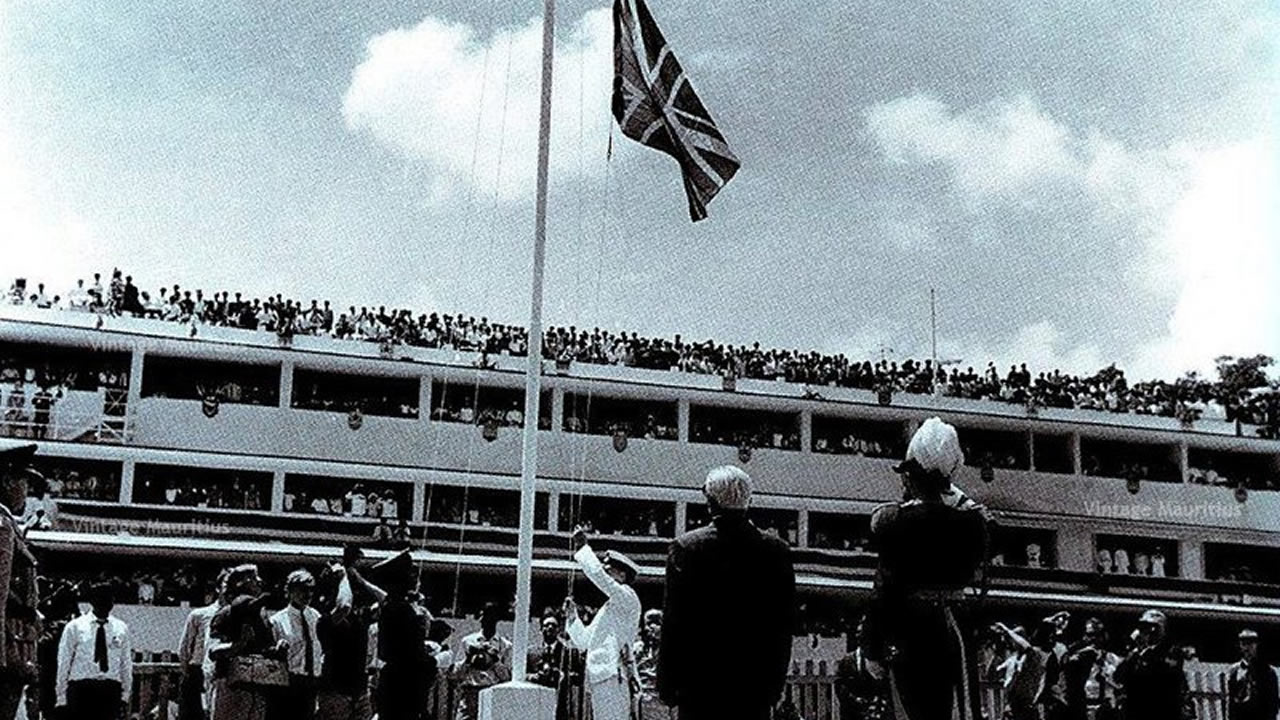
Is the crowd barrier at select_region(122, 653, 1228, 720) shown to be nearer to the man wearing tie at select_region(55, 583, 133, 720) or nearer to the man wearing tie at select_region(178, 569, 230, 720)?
the man wearing tie at select_region(55, 583, 133, 720)

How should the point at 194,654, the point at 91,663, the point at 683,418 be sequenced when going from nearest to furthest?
the point at 194,654
the point at 91,663
the point at 683,418

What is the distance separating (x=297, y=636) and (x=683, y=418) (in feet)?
99.7

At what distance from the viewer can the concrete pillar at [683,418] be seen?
40781 millimetres

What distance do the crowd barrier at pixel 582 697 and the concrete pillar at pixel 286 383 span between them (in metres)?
14.7

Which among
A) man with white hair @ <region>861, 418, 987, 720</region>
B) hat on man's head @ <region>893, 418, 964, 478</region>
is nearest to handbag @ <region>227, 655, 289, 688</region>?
man with white hair @ <region>861, 418, 987, 720</region>

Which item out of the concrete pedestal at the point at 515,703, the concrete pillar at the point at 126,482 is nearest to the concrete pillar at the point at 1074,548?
the concrete pillar at the point at 126,482

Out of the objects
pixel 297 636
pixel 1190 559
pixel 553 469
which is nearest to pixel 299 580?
pixel 297 636

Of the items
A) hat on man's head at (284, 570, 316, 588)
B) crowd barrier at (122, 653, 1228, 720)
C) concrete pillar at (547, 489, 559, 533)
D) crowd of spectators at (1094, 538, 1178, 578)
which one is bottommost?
crowd barrier at (122, 653, 1228, 720)

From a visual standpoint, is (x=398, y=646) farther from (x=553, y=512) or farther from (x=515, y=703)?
(x=553, y=512)

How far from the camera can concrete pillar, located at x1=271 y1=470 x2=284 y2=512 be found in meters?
35.5

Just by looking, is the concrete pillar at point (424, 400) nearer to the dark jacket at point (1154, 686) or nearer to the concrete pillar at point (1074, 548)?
the concrete pillar at point (1074, 548)

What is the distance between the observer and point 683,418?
40938mm

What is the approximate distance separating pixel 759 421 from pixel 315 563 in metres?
14.6

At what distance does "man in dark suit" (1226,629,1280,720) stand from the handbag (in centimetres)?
982
